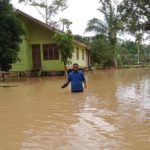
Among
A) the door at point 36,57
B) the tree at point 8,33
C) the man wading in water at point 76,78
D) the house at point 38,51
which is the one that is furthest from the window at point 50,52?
the man wading in water at point 76,78

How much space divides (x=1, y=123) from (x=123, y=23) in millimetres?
20998

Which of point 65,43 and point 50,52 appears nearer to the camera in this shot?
point 65,43

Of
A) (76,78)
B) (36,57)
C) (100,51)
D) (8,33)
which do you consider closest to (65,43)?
(36,57)

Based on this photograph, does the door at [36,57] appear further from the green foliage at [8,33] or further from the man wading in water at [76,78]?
the man wading in water at [76,78]

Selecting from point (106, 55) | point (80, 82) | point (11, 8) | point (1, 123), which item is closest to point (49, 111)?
point (1, 123)

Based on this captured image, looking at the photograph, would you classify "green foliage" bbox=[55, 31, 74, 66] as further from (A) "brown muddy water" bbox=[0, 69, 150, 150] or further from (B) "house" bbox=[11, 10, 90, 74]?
(A) "brown muddy water" bbox=[0, 69, 150, 150]

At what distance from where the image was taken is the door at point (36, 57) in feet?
107

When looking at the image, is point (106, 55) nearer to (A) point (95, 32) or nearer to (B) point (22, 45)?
(A) point (95, 32)

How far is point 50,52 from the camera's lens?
106 feet

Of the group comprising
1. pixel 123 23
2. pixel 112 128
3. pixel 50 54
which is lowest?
pixel 112 128

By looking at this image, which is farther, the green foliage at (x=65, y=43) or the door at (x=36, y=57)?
the door at (x=36, y=57)

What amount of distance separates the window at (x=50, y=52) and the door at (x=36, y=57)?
0.62 meters

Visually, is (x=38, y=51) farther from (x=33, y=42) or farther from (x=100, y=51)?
(x=100, y=51)

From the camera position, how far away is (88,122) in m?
8.34
